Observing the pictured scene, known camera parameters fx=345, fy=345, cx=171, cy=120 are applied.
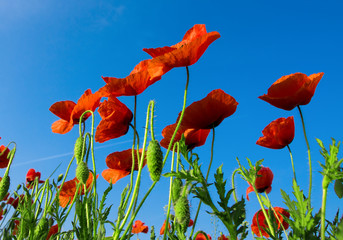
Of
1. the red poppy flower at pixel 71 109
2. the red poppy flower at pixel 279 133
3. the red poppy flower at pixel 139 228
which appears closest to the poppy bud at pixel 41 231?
the red poppy flower at pixel 71 109

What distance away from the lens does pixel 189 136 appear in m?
1.90

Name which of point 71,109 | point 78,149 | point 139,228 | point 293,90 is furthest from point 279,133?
point 139,228

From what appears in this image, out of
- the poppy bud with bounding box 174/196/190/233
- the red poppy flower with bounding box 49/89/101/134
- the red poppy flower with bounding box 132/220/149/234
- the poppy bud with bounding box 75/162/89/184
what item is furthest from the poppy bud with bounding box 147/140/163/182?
the red poppy flower with bounding box 132/220/149/234

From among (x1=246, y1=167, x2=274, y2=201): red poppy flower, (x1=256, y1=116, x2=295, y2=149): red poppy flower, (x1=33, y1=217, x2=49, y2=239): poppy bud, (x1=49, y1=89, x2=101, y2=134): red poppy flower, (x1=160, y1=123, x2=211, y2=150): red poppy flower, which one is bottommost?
(x1=33, y1=217, x2=49, y2=239): poppy bud

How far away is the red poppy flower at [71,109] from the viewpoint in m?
2.01

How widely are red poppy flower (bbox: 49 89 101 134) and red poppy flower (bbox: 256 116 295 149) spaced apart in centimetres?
105

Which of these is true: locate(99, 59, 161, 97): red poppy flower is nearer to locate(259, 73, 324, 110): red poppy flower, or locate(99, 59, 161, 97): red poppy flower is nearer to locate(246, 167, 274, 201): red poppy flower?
locate(259, 73, 324, 110): red poppy flower

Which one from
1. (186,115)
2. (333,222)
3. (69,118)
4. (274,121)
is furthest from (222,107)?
(69,118)

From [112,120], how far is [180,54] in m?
0.61

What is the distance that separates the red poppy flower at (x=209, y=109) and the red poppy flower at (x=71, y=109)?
58cm

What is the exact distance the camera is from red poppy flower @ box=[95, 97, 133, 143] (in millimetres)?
1819

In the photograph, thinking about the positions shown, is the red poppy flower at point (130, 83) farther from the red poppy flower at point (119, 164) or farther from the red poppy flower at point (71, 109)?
the red poppy flower at point (119, 164)

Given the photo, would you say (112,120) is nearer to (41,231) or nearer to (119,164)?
(119,164)

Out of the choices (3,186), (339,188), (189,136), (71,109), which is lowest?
(339,188)
